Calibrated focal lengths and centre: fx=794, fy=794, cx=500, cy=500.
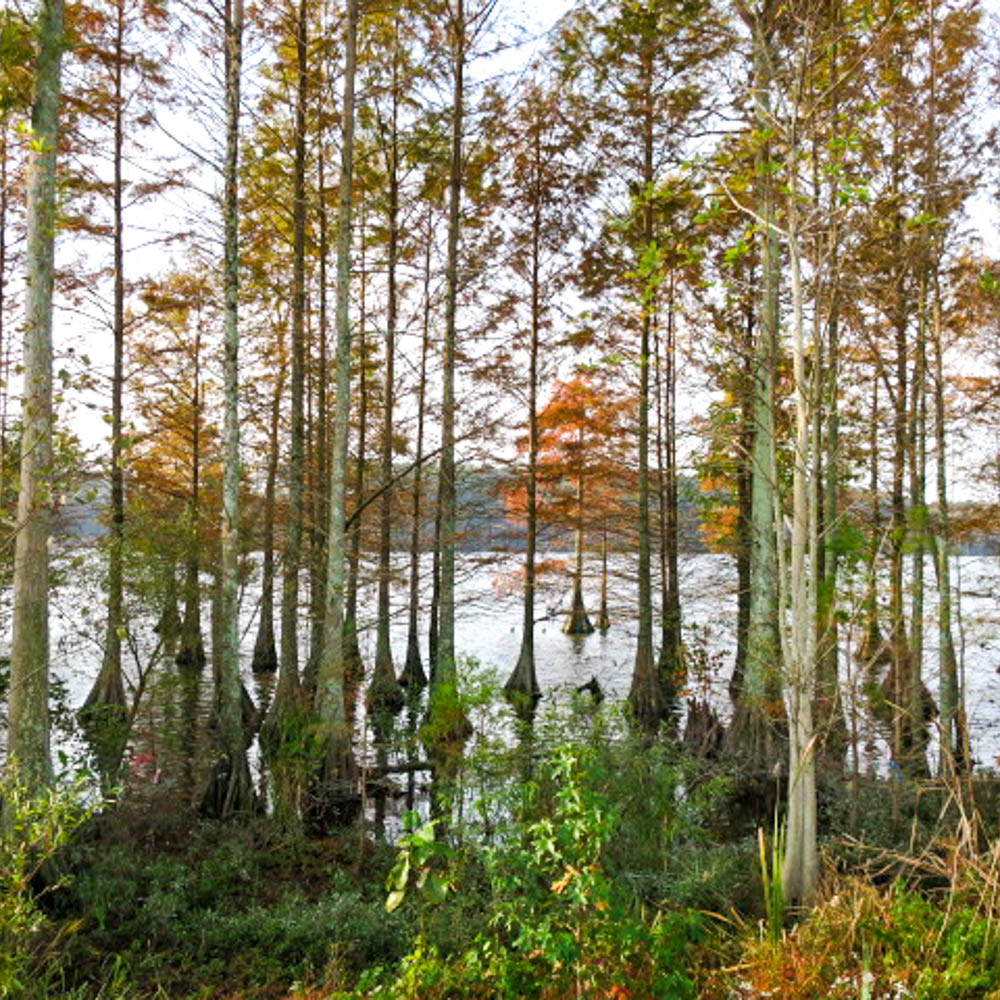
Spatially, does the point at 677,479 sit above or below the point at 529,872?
above

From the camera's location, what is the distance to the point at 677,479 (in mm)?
14781

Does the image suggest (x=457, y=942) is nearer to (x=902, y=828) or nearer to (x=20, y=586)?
(x=20, y=586)

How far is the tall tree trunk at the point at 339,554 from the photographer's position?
870 centimetres

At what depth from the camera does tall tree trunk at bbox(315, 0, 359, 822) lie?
8.70 metres

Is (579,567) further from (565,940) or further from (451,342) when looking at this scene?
(565,940)

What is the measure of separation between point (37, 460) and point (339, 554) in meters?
3.63

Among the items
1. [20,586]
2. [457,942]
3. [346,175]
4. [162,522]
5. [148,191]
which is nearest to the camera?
Answer: [457,942]

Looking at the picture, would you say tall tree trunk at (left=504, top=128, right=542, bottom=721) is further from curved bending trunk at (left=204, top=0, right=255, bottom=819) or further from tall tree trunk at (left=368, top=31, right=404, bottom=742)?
curved bending trunk at (left=204, top=0, right=255, bottom=819)

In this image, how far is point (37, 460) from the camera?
18.5 feet

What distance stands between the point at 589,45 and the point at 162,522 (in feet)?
34.3

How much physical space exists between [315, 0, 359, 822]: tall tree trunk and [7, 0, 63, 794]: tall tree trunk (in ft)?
10.8

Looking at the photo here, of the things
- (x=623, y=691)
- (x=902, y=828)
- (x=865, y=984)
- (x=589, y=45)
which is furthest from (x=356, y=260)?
(x=865, y=984)

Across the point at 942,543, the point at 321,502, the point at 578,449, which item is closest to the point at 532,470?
the point at 578,449

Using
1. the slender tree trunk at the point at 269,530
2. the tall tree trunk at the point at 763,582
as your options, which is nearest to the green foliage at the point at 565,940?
the tall tree trunk at the point at 763,582
